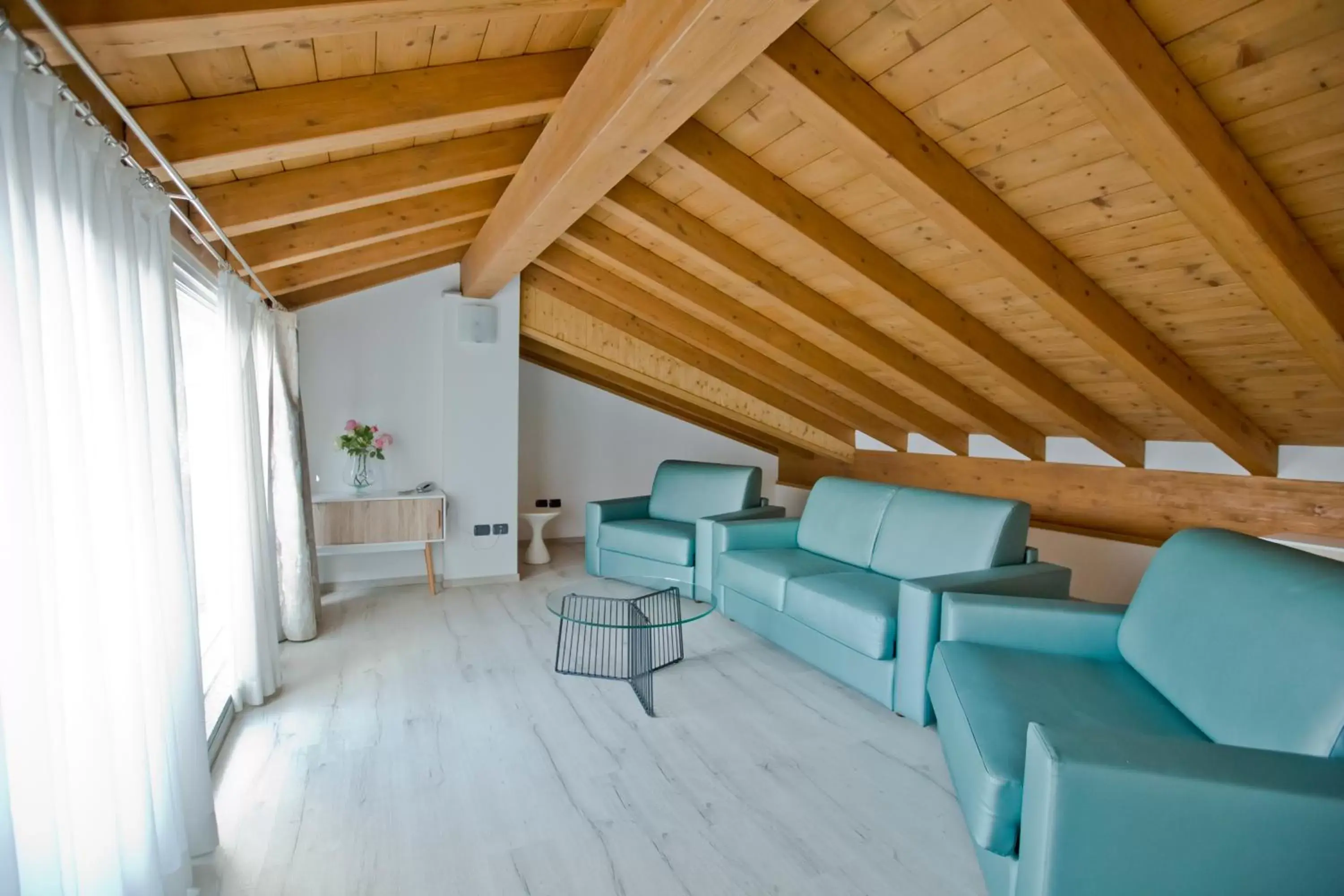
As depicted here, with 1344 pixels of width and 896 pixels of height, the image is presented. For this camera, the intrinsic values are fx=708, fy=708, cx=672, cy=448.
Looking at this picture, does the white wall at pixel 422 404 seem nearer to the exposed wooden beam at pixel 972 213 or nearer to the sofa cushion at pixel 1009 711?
the exposed wooden beam at pixel 972 213

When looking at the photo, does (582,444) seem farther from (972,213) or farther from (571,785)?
(972,213)

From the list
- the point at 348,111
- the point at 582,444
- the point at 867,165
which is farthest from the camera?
the point at 582,444

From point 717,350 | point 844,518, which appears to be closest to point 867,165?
point 844,518

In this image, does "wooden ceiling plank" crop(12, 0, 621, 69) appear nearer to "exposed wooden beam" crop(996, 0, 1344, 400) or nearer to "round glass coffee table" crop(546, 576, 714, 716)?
"exposed wooden beam" crop(996, 0, 1344, 400)

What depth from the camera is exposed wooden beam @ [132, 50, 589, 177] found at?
6.34 feet

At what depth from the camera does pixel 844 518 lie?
388cm

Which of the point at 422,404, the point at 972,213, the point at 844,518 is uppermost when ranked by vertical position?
the point at 972,213

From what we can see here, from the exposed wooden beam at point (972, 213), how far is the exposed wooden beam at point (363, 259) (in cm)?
226

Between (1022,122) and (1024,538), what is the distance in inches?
69.9

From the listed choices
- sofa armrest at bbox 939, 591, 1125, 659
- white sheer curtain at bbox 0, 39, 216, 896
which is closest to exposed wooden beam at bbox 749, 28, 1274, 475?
sofa armrest at bbox 939, 591, 1125, 659

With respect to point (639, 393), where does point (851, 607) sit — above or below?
below

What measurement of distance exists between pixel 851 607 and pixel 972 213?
5.22ft

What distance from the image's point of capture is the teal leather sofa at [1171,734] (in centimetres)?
134

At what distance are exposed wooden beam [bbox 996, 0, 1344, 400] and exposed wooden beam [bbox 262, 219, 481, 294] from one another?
295 cm
